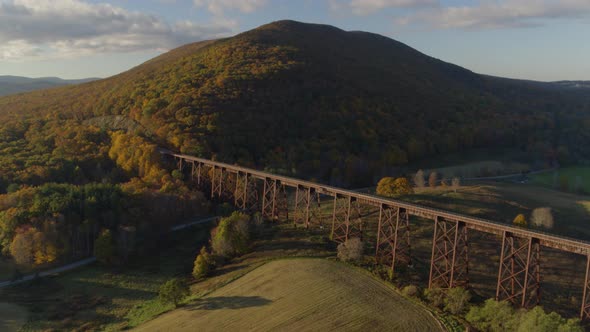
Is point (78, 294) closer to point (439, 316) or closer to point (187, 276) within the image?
point (187, 276)

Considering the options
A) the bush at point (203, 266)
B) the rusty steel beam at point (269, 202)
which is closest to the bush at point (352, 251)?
the bush at point (203, 266)

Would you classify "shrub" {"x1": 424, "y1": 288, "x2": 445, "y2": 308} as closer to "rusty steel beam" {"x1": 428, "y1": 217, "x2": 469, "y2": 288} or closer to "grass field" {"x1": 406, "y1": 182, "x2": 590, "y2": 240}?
"rusty steel beam" {"x1": 428, "y1": 217, "x2": 469, "y2": 288}

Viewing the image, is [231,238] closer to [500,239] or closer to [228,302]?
[228,302]

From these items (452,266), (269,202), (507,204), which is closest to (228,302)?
(452,266)

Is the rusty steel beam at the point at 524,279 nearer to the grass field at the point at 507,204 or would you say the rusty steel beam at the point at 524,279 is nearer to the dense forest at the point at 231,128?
the grass field at the point at 507,204

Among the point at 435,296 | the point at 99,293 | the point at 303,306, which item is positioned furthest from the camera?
the point at 99,293
